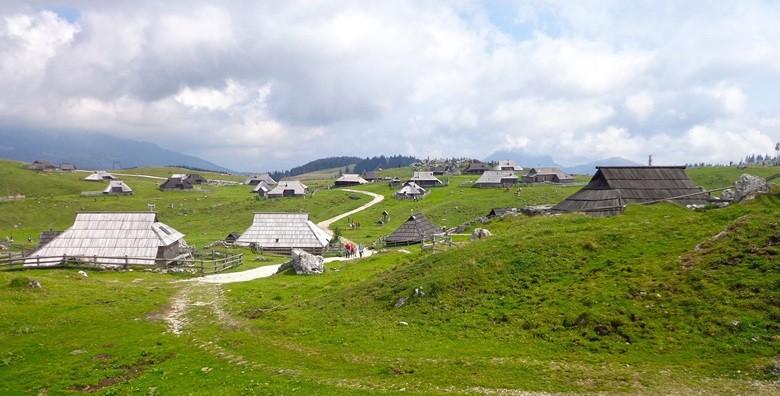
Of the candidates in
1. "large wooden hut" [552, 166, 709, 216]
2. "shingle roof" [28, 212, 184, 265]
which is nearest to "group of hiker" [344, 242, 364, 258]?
"shingle roof" [28, 212, 184, 265]

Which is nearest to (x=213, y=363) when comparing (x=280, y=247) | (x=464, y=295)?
(x=464, y=295)

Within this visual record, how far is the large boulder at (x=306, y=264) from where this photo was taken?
44438 millimetres

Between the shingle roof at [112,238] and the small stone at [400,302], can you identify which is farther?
the shingle roof at [112,238]

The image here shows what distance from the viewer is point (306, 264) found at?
44.7 m

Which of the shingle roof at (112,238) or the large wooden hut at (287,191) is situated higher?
the large wooden hut at (287,191)

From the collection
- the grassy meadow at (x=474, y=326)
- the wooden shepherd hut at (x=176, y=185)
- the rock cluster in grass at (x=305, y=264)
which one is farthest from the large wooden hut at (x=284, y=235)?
the wooden shepherd hut at (x=176, y=185)

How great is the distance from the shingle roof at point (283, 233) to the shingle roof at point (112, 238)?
14998mm

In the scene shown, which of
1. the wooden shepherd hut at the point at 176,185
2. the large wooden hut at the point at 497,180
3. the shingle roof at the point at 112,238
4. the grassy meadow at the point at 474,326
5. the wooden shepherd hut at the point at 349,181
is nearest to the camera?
the grassy meadow at the point at 474,326

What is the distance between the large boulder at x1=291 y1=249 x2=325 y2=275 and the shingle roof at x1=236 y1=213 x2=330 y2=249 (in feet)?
66.7

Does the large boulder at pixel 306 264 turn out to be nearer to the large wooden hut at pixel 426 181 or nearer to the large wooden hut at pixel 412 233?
the large wooden hut at pixel 412 233

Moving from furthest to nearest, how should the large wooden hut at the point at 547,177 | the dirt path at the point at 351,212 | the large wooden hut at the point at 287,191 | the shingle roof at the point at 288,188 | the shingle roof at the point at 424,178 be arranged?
the large wooden hut at the point at 547,177, the shingle roof at the point at 424,178, the shingle roof at the point at 288,188, the large wooden hut at the point at 287,191, the dirt path at the point at 351,212

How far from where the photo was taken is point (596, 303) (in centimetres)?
2034

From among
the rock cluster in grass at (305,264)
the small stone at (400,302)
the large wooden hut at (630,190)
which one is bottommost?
the rock cluster in grass at (305,264)

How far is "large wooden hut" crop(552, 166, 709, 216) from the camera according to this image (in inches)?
1901
